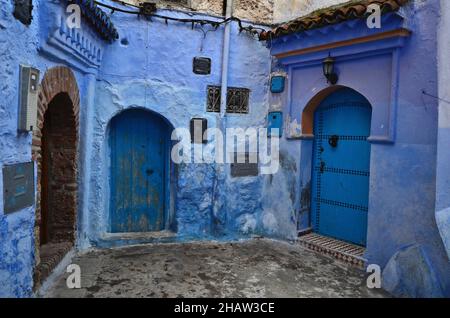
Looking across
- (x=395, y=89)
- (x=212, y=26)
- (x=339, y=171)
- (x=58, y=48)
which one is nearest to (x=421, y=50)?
(x=395, y=89)

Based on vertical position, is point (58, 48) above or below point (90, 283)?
above

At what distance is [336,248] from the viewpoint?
513 centimetres

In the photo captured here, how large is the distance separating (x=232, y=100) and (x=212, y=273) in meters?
2.64

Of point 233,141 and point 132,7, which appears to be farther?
point 233,141

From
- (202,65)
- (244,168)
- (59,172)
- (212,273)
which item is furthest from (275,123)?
(59,172)

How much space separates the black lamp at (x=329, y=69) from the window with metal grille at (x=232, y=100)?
1.32 m

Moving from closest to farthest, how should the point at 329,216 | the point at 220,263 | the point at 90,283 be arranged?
the point at 90,283 → the point at 220,263 → the point at 329,216

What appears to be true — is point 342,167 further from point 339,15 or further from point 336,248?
point 339,15

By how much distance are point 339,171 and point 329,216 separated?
0.71 meters

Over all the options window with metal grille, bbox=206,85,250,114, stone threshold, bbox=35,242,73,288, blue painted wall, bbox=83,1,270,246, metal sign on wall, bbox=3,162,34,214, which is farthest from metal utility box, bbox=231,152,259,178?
metal sign on wall, bbox=3,162,34,214

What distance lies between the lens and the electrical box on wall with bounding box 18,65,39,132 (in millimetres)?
3082

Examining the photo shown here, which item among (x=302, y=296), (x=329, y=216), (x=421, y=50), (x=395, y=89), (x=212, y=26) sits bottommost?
(x=302, y=296)

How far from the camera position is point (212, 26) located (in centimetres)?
562

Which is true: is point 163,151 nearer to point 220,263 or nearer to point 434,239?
point 220,263
